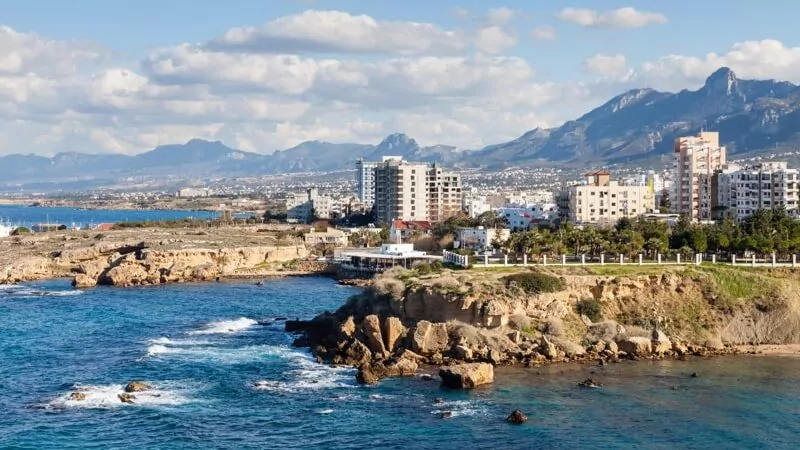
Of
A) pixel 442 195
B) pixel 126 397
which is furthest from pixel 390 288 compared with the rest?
pixel 442 195

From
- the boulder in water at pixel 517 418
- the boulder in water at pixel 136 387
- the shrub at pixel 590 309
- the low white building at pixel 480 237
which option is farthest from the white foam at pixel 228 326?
the low white building at pixel 480 237

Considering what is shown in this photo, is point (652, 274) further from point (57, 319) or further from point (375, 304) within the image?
point (57, 319)

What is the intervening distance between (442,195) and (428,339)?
357 feet

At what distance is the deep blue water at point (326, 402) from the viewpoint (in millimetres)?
41750

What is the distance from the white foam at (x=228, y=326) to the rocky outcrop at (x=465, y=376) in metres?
23.2

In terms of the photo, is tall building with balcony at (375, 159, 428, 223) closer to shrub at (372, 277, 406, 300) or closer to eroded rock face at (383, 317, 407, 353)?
→ shrub at (372, 277, 406, 300)

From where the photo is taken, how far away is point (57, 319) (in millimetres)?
74562

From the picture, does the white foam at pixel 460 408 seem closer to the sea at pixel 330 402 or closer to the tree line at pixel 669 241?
the sea at pixel 330 402

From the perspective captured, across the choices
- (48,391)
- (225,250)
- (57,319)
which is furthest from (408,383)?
(225,250)

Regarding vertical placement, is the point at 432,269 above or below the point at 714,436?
above

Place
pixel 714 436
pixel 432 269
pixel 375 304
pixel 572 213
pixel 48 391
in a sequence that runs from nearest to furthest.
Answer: pixel 714 436
pixel 48 391
pixel 375 304
pixel 432 269
pixel 572 213

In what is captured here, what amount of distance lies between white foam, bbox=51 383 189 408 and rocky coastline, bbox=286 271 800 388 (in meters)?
9.78

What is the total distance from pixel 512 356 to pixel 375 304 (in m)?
11.5

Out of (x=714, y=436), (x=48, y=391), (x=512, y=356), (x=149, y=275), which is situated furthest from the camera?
(x=149, y=275)
